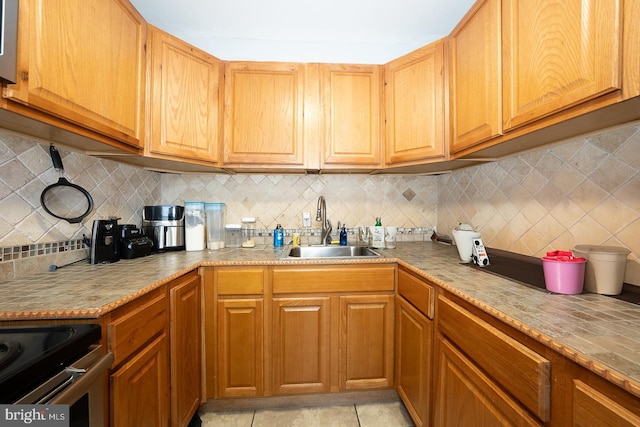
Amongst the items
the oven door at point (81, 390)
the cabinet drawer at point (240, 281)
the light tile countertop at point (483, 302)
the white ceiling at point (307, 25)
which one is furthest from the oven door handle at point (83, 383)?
the white ceiling at point (307, 25)

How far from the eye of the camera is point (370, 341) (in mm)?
1494

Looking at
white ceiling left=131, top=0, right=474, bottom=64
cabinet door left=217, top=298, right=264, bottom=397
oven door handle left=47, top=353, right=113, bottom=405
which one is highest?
white ceiling left=131, top=0, right=474, bottom=64

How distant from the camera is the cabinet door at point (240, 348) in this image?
143cm

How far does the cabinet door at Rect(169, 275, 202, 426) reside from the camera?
116 centimetres

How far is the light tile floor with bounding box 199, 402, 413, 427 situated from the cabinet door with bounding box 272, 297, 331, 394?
119 mm

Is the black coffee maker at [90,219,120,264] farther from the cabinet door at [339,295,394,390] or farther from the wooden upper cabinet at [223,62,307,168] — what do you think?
the cabinet door at [339,295,394,390]

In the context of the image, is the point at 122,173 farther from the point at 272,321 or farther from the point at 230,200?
the point at 272,321

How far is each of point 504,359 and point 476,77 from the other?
1.22 meters

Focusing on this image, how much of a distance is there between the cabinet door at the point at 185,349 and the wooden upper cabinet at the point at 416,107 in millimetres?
1441

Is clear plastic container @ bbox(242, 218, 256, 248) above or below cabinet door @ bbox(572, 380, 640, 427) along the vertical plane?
above

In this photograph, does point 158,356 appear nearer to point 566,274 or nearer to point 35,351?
point 35,351

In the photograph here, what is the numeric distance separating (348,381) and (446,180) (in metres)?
1.62

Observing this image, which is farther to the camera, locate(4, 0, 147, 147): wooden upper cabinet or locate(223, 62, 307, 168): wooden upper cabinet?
locate(223, 62, 307, 168): wooden upper cabinet

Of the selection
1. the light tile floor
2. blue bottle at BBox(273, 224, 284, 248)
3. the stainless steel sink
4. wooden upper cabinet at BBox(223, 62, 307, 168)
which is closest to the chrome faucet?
the stainless steel sink
